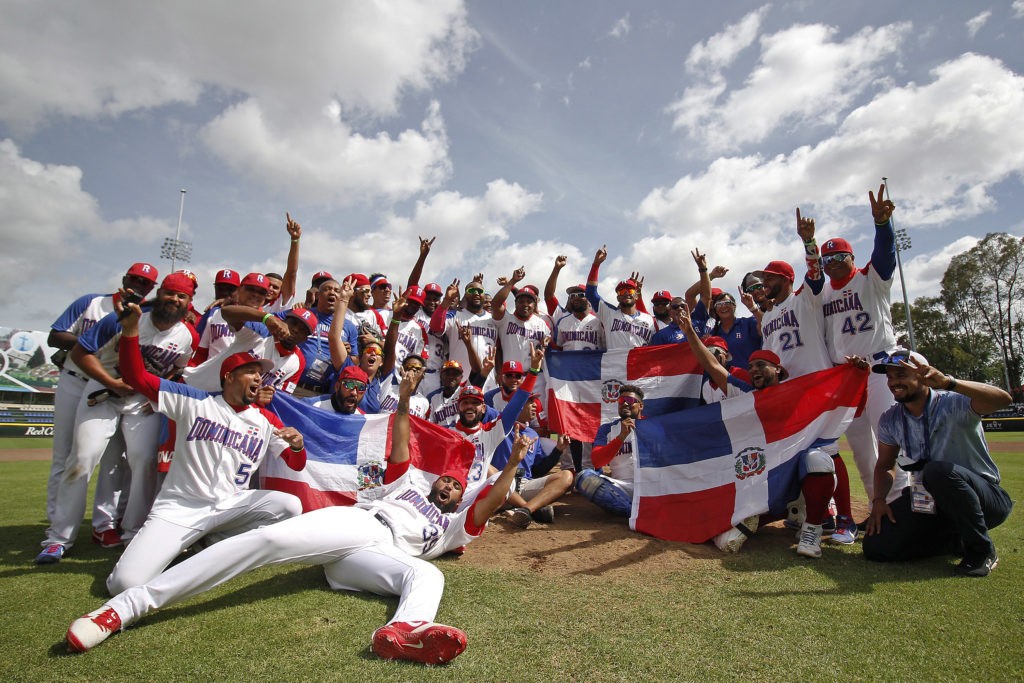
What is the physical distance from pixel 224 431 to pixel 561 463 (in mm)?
5067

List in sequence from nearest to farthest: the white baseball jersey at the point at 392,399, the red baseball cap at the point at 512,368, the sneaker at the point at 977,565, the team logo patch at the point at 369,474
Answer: the sneaker at the point at 977,565
the team logo patch at the point at 369,474
the white baseball jersey at the point at 392,399
the red baseball cap at the point at 512,368

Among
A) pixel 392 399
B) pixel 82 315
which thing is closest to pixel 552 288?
pixel 392 399

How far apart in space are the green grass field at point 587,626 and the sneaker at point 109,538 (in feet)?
1.99

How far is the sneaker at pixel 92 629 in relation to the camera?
9.19ft

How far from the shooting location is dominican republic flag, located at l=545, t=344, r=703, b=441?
7.48 metres

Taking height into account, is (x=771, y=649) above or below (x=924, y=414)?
below

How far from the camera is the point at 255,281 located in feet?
18.0

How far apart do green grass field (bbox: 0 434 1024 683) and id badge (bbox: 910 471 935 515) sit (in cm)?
46

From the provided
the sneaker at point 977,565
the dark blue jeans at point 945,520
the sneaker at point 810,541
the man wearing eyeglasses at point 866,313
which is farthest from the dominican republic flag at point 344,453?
the sneaker at point 977,565

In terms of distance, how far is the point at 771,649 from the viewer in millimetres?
2941

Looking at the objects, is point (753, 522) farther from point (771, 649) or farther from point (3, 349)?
point (3, 349)

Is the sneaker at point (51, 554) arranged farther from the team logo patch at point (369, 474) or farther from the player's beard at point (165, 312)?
the team logo patch at point (369, 474)

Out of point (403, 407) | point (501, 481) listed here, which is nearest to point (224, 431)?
point (403, 407)

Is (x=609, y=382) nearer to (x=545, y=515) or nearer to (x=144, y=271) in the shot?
(x=545, y=515)
